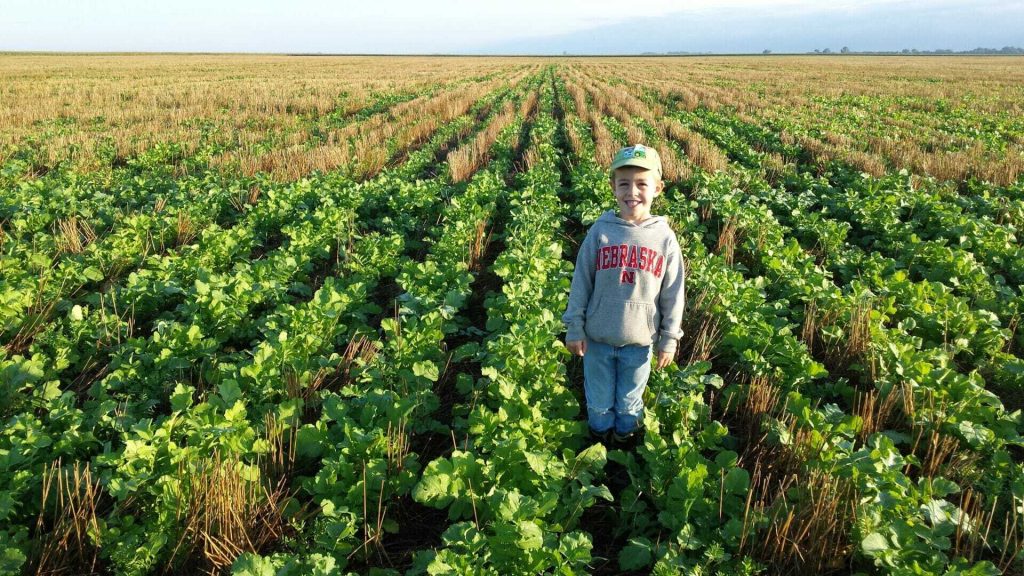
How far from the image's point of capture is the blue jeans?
10.3 feet

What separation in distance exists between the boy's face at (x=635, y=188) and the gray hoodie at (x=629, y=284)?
0.24ft

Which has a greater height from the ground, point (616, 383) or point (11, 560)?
point (616, 383)

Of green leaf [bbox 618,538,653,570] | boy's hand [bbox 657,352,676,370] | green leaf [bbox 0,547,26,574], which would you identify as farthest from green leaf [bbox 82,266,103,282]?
green leaf [bbox 618,538,653,570]

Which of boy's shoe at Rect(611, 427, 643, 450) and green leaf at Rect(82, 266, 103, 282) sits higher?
green leaf at Rect(82, 266, 103, 282)

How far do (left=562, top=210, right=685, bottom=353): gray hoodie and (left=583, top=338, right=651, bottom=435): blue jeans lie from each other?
120 millimetres

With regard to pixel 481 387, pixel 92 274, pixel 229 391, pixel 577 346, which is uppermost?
pixel 577 346

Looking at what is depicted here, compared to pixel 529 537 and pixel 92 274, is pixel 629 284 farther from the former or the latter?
pixel 92 274

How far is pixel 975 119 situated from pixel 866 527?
2002cm

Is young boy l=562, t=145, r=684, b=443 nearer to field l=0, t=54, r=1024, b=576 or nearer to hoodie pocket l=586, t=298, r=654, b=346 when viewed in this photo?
hoodie pocket l=586, t=298, r=654, b=346

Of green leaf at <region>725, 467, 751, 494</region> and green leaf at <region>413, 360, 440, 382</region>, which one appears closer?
green leaf at <region>725, 467, 751, 494</region>

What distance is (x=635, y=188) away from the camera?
2812mm

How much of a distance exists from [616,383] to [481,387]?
1.00m

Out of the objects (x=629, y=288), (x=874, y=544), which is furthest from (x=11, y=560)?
(x=874, y=544)

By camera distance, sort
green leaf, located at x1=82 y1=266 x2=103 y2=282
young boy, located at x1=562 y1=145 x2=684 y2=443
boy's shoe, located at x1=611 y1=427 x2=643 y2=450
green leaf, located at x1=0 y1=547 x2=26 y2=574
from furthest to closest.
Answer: green leaf, located at x1=82 y1=266 x2=103 y2=282 < boy's shoe, located at x1=611 y1=427 x2=643 y2=450 < young boy, located at x1=562 y1=145 x2=684 y2=443 < green leaf, located at x1=0 y1=547 x2=26 y2=574
